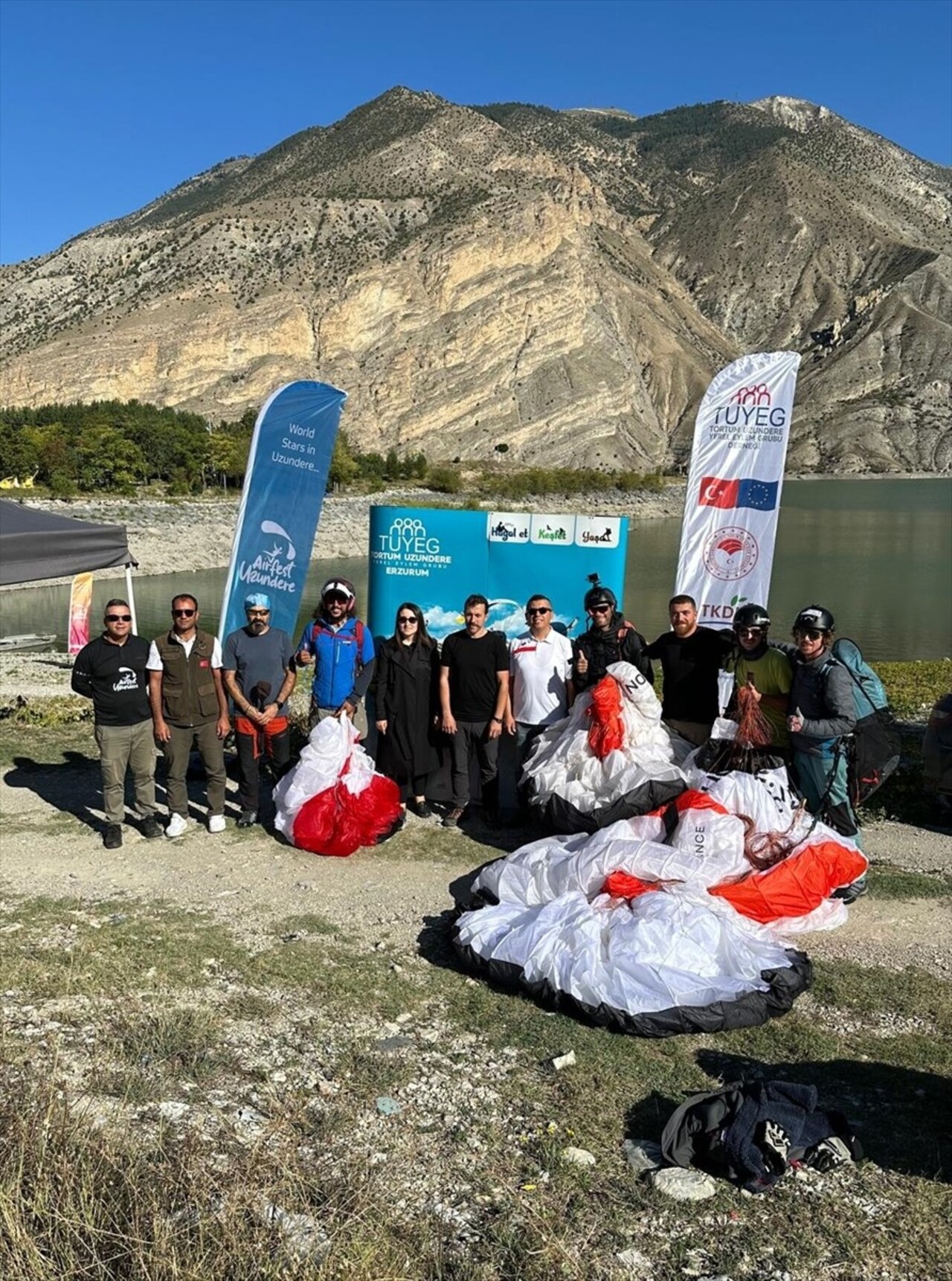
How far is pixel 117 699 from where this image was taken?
6590 millimetres

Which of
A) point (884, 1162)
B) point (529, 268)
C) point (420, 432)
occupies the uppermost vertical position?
point (529, 268)

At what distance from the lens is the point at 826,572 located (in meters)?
36.3

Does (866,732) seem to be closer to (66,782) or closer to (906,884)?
(906,884)

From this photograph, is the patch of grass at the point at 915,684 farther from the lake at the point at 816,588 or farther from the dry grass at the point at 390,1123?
the dry grass at the point at 390,1123

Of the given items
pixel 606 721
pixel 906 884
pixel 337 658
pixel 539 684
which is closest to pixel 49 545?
pixel 337 658

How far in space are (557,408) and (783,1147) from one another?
112 meters

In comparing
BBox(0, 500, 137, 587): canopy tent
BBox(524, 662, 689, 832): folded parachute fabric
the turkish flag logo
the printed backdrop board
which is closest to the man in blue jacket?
BBox(524, 662, 689, 832): folded parachute fabric

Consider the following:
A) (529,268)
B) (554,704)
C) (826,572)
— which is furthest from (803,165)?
(554,704)

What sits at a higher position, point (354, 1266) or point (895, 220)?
point (895, 220)

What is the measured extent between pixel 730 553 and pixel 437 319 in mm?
110357

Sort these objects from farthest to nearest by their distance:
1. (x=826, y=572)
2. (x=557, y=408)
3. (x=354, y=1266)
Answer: (x=557, y=408) < (x=826, y=572) < (x=354, y=1266)

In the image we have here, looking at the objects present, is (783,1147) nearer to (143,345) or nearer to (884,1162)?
(884,1162)

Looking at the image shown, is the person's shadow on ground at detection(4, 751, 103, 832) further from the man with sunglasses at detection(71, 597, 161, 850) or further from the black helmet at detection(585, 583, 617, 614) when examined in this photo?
the black helmet at detection(585, 583, 617, 614)

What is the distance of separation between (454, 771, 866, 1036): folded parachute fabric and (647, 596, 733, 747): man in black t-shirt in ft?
3.29
